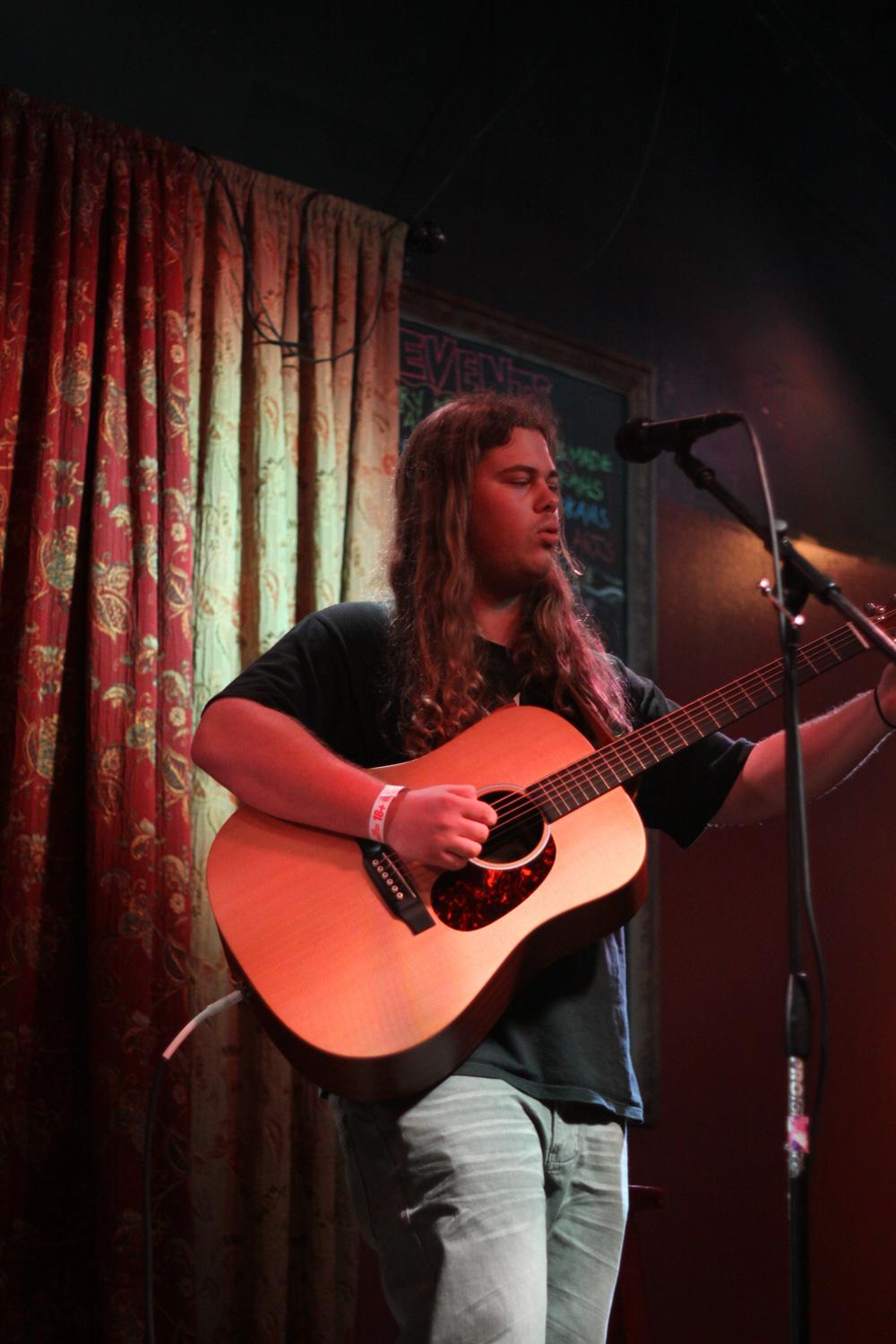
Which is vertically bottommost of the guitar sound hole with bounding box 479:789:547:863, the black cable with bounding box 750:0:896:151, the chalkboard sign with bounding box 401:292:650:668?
the guitar sound hole with bounding box 479:789:547:863

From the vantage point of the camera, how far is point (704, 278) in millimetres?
4020

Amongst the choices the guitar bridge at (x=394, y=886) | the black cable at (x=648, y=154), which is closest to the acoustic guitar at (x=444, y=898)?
the guitar bridge at (x=394, y=886)

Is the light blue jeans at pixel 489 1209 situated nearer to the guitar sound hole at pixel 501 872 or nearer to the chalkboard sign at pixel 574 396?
the guitar sound hole at pixel 501 872

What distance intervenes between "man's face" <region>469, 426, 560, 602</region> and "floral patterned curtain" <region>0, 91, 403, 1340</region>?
29.5 inches

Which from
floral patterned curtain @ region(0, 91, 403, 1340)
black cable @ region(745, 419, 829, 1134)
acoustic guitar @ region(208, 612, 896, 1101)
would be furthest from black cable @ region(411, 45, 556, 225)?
black cable @ region(745, 419, 829, 1134)

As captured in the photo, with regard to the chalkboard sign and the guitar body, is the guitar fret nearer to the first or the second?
the guitar body

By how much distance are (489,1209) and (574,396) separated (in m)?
2.64

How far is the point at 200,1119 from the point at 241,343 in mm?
1683

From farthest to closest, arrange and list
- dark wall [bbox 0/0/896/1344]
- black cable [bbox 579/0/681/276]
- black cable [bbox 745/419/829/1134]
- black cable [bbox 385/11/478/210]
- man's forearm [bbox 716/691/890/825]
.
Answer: black cable [bbox 579/0/681/276] < black cable [bbox 385/11/478/210] < dark wall [bbox 0/0/896/1344] < man's forearm [bbox 716/691/890/825] < black cable [bbox 745/419/829/1134]

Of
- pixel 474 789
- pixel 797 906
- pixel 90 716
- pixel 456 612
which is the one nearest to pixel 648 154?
pixel 456 612

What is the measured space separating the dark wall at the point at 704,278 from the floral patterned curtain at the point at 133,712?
42 cm

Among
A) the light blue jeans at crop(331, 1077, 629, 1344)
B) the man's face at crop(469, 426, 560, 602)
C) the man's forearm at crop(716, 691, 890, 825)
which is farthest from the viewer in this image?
the man's face at crop(469, 426, 560, 602)

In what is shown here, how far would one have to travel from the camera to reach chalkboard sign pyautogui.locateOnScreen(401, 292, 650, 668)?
3.34 meters

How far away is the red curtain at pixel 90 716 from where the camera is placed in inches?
90.3
